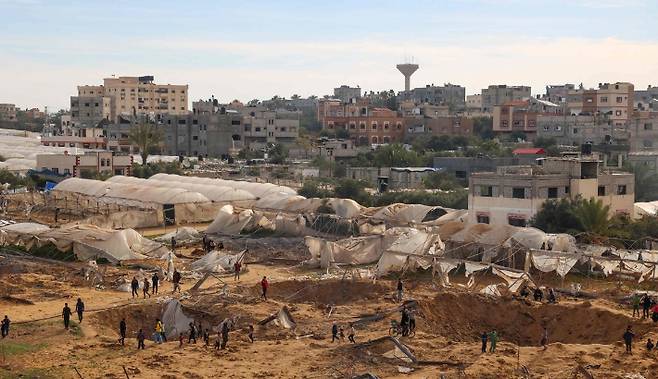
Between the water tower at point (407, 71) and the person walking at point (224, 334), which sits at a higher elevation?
the water tower at point (407, 71)

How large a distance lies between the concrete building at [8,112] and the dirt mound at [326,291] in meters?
135

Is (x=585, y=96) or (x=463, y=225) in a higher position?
(x=585, y=96)

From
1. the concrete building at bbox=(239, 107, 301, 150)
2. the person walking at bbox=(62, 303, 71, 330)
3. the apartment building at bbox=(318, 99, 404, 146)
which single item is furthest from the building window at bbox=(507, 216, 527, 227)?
the apartment building at bbox=(318, 99, 404, 146)

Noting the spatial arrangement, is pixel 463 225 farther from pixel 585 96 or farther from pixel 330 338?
pixel 585 96

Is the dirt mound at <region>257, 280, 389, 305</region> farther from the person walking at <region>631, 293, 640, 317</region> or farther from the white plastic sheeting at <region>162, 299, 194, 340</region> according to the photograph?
the person walking at <region>631, 293, 640, 317</region>

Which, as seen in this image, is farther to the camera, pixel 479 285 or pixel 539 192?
pixel 539 192

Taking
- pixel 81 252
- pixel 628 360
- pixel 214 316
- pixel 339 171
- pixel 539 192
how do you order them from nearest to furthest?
pixel 628 360
pixel 214 316
pixel 81 252
pixel 539 192
pixel 339 171

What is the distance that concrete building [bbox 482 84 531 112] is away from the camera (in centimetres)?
13625

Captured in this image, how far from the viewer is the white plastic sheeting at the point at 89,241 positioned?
3375cm

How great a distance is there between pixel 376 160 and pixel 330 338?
4961cm

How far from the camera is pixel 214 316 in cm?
2548

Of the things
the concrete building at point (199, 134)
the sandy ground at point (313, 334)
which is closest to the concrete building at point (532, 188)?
the sandy ground at point (313, 334)

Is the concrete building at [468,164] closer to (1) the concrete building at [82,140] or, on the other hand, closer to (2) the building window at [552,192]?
(2) the building window at [552,192]

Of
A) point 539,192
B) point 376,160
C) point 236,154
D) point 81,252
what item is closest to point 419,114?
point 236,154
